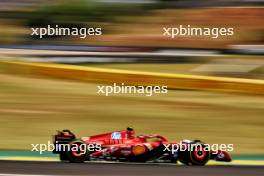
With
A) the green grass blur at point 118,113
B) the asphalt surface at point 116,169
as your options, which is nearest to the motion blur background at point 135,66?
the green grass blur at point 118,113

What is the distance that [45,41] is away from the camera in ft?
28.7

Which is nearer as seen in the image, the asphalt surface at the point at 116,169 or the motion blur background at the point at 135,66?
the asphalt surface at the point at 116,169

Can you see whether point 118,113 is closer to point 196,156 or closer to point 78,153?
point 78,153

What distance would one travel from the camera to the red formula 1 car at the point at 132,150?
8508mm

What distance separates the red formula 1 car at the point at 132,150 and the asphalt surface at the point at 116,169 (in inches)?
2.8

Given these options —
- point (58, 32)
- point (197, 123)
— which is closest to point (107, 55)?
point (58, 32)

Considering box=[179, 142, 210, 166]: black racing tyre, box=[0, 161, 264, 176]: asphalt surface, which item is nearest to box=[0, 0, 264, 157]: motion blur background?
box=[179, 142, 210, 166]: black racing tyre

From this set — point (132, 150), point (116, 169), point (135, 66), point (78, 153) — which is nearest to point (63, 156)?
point (78, 153)

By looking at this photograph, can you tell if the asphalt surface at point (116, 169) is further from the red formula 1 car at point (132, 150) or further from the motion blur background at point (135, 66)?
the motion blur background at point (135, 66)

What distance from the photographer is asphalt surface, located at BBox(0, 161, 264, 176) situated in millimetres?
8344

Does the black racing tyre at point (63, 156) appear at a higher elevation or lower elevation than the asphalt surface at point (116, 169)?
higher

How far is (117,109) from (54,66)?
0.77 meters

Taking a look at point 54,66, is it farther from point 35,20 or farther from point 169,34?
point 169,34

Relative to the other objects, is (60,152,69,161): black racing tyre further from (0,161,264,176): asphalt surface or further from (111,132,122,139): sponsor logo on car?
(111,132,122,139): sponsor logo on car
